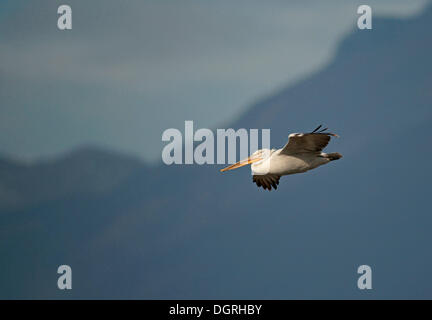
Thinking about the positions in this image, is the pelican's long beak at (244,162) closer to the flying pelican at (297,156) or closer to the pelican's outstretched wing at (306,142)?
the flying pelican at (297,156)

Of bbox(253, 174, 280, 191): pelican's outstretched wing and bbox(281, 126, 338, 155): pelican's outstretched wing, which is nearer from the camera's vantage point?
bbox(281, 126, 338, 155): pelican's outstretched wing

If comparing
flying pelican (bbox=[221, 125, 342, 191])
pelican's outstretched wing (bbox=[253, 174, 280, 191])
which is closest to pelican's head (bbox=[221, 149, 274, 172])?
flying pelican (bbox=[221, 125, 342, 191])

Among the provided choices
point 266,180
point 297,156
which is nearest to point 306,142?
point 297,156

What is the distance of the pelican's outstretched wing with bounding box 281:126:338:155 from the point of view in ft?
47.6

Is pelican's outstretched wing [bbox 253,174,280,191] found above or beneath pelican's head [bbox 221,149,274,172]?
beneath

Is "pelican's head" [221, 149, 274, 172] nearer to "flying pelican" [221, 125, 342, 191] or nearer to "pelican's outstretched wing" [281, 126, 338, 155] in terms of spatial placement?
"flying pelican" [221, 125, 342, 191]

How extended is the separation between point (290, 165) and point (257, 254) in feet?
260

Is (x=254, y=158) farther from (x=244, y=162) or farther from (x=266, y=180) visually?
(x=266, y=180)

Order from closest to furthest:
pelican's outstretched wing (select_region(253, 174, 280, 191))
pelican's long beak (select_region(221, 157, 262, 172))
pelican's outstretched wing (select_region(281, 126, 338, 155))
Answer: pelican's outstretched wing (select_region(281, 126, 338, 155))
pelican's long beak (select_region(221, 157, 262, 172))
pelican's outstretched wing (select_region(253, 174, 280, 191))

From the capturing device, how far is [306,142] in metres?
14.9

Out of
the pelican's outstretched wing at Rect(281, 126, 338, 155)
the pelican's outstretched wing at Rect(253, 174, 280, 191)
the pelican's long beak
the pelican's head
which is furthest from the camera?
the pelican's outstretched wing at Rect(253, 174, 280, 191)

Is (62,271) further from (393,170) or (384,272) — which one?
(393,170)

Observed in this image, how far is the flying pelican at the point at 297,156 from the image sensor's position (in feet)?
48.3

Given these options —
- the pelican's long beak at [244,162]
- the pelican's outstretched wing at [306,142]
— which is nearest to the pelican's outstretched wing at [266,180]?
the pelican's long beak at [244,162]
